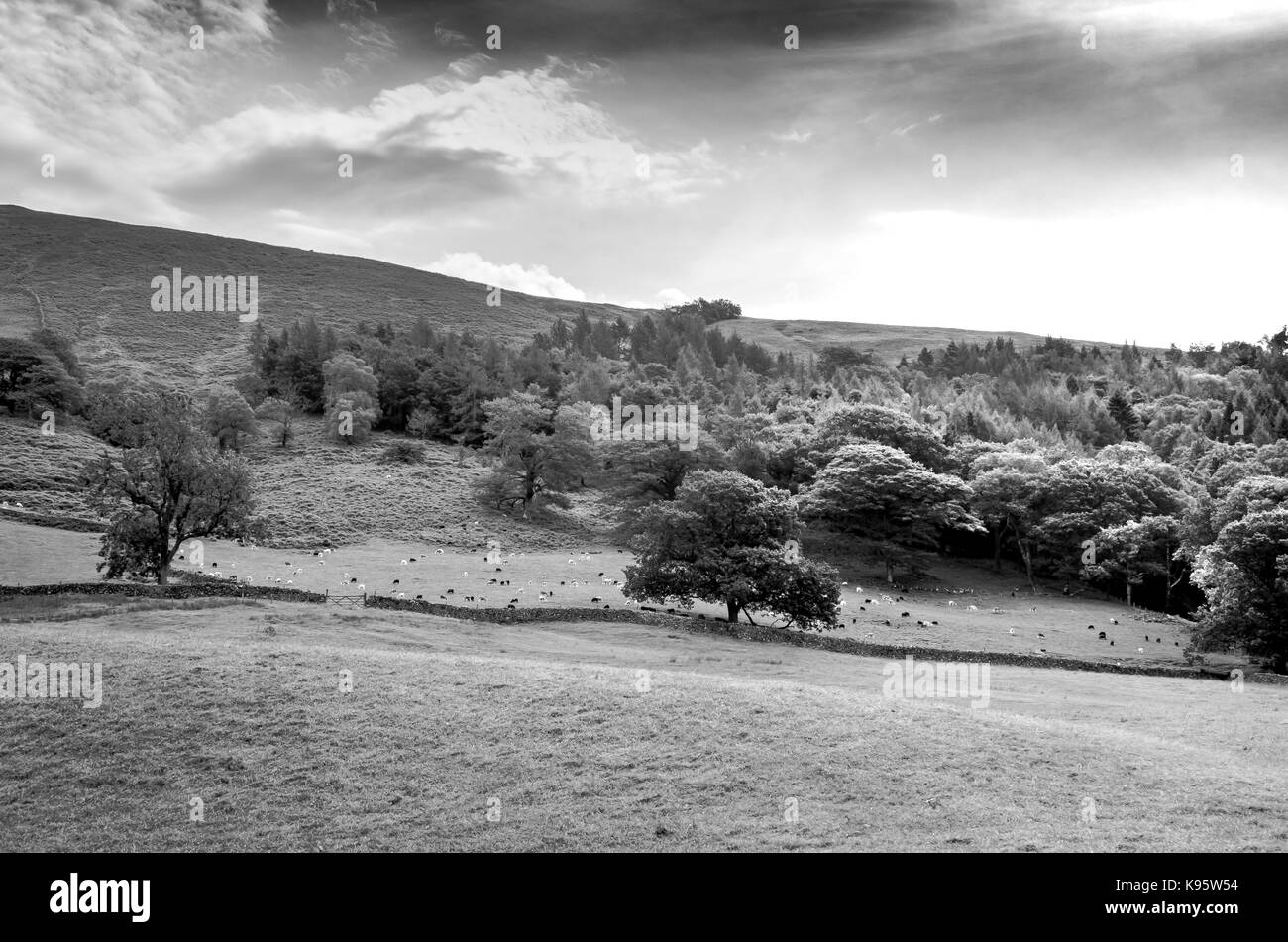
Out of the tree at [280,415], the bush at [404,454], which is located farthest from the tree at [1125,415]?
the tree at [280,415]

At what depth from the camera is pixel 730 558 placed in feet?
156

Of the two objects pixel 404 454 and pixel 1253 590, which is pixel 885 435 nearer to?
pixel 1253 590

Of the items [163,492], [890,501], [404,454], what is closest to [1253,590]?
[890,501]

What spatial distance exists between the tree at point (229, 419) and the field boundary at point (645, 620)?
2244 inches

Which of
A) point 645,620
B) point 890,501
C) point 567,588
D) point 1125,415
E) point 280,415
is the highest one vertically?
point 1125,415

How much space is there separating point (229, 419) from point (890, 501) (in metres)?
73.2

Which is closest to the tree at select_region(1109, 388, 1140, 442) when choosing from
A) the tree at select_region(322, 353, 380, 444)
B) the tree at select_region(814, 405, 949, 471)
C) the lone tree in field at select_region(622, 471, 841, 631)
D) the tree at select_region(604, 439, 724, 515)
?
the tree at select_region(814, 405, 949, 471)

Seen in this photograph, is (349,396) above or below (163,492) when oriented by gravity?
above

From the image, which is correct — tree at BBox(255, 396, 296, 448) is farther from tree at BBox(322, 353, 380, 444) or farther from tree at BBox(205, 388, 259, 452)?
tree at BBox(322, 353, 380, 444)

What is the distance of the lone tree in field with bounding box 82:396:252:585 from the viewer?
4472 cm

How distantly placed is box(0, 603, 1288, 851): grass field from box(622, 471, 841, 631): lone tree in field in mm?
13045

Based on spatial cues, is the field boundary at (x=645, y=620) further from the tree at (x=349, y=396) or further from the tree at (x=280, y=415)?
the tree at (x=280, y=415)
